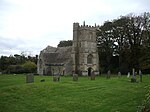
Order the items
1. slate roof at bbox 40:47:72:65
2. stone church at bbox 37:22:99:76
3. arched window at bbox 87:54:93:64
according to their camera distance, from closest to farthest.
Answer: stone church at bbox 37:22:99:76
arched window at bbox 87:54:93:64
slate roof at bbox 40:47:72:65

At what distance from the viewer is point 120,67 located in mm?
62719

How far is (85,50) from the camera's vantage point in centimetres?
6394

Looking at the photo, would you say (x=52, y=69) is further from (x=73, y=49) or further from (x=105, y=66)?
(x=105, y=66)

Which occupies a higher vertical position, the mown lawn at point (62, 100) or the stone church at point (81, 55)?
the stone church at point (81, 55)

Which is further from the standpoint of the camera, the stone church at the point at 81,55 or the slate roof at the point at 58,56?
the slate roof at the point at 58,56

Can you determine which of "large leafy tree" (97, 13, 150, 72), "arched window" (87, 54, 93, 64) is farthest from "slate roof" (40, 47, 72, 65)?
"large leafy tree" (97, 13, 150, 72)

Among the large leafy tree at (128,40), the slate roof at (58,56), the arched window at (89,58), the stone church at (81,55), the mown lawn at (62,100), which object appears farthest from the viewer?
the slate roof at (58,56)

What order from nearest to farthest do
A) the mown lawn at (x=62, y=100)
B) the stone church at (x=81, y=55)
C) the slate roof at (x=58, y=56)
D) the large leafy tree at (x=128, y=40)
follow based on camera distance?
the mown lawn at (x=62, y=100), the large leafy tree at (x=128, y=40), the stone church at (x=81, y=55), the slate roof at (x=58, y=56)

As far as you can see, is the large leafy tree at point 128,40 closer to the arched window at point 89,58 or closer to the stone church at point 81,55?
the stone church at point 81,55

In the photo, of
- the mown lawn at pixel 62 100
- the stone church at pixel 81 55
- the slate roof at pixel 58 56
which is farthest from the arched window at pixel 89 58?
the mown lawn at pixel 62 100

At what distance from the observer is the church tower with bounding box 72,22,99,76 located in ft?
210

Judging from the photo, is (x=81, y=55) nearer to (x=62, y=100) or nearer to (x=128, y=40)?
(x=128, y=40)

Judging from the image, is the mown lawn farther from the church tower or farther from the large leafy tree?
the church tower

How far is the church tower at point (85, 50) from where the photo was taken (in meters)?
64.1
